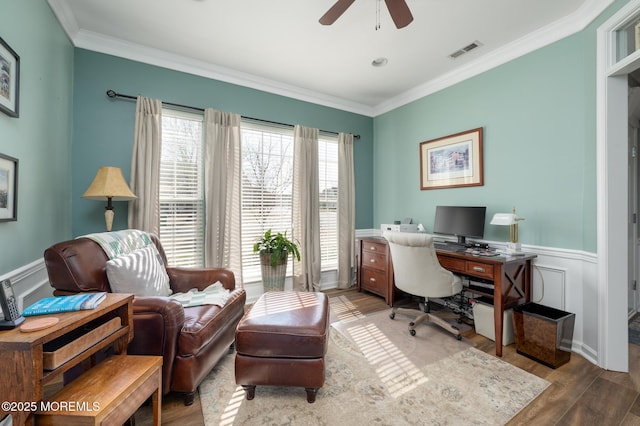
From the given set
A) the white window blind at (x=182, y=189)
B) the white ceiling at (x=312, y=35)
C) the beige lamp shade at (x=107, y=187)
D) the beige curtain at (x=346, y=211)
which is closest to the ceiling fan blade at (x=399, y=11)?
the white ceiling at (x=312, y=35)

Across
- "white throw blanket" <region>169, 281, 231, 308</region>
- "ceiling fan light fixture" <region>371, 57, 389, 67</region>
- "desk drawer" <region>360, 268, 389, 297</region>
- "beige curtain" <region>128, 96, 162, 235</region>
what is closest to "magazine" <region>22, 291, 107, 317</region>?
"white throw blanket" <region>169, 281, 231, 308</region>

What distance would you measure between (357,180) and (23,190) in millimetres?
3580

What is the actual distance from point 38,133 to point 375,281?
3.54m

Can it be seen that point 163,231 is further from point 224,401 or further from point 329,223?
point 329,223

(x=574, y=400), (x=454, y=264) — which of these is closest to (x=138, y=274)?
(x=454, y=264)

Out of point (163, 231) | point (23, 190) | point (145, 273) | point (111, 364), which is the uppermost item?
point (23, 190)

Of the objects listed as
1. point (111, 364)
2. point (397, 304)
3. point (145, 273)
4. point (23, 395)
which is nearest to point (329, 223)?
point (397, 304)

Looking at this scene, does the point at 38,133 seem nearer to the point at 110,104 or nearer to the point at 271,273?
the point at 110,104

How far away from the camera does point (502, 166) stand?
279cm

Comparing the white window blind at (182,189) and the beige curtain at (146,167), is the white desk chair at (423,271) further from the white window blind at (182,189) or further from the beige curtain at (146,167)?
the beige curtain at (146,167)

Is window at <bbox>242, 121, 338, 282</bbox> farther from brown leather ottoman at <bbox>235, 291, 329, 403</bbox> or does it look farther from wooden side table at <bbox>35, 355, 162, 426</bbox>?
wooden side table at <bbox>35, 355, 162, 426</bbox>

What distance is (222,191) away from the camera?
3051 millimetres

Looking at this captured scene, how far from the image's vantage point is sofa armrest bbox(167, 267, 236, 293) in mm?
2305

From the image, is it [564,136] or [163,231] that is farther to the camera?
[163,231]
